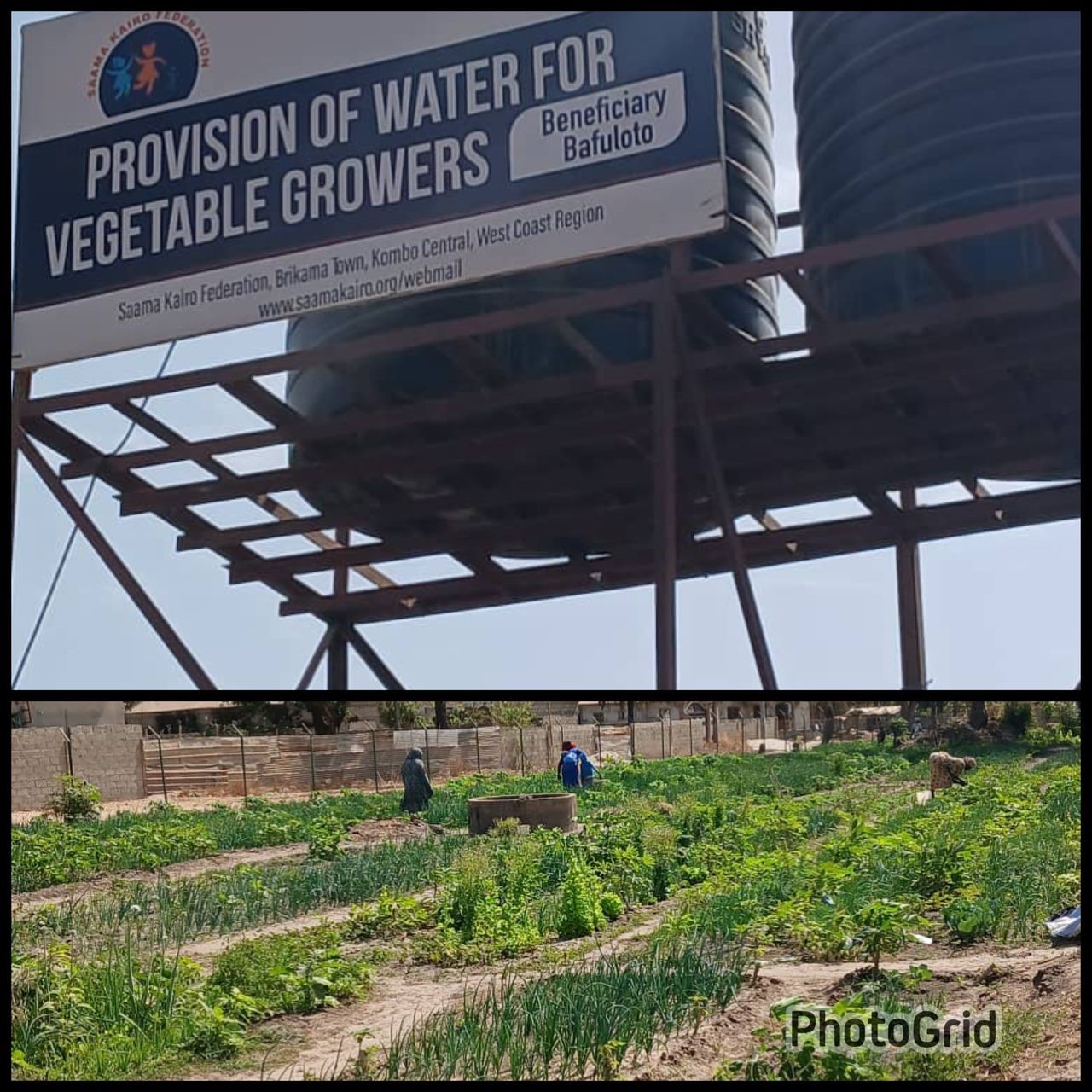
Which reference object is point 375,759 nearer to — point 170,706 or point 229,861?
point 229,861

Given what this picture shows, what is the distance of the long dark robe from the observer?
7168 millimetres

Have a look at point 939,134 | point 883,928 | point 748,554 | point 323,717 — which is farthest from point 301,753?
point 939,134

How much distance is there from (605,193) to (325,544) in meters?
5.01

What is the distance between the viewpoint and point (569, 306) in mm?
9852

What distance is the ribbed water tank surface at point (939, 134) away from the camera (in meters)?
10.2

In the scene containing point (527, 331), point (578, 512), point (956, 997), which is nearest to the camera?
point (956, 997)

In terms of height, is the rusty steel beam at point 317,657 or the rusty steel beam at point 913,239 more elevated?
the rusty steel beam at point 913,239

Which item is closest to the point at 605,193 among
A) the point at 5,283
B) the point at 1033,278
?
the point at 1033,278

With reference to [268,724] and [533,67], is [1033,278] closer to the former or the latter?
[533,67]

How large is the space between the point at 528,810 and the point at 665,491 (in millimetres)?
2844

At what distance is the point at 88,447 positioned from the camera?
11.6 metres

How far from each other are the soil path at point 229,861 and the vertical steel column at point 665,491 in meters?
2.36

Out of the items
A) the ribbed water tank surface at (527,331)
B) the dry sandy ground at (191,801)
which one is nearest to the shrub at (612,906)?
the dry sandy ground at (191,801)

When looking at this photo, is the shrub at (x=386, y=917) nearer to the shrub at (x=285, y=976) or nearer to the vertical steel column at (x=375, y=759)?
the shrub at (x=285, y=976)
